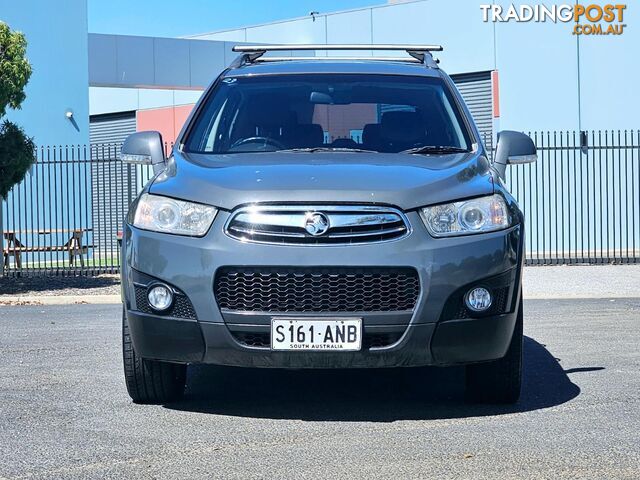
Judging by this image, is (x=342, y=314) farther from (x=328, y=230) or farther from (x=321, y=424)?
(x=321, y=424)

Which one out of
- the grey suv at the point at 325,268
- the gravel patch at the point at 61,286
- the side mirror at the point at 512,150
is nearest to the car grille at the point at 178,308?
the grey suv at the point at 325,268

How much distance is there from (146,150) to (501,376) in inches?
88.9

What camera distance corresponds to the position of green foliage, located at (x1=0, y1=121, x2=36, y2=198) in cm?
1545

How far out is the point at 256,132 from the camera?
612 cm

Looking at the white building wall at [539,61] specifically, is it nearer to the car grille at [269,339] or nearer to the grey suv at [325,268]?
the grey suv at [325,268]

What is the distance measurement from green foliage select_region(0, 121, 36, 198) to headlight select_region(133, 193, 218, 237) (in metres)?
10.9

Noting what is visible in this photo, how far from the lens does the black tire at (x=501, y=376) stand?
5.32m

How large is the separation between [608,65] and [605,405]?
19.8 metres

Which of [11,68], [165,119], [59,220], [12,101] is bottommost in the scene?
[59,220]

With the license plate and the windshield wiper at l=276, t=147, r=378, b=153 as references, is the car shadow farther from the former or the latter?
the windshield wiper at l=276, t=147, r=378, b=153

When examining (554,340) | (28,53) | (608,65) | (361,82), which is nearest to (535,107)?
(608,65)

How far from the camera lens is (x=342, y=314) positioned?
4859mm

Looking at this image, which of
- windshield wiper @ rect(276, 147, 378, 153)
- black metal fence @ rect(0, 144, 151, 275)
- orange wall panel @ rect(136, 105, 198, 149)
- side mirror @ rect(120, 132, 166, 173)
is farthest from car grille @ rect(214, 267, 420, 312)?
orange wall panel @ rect(136, 105, 198, 149)

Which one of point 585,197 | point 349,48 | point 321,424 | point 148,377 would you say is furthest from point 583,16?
point 321,424
